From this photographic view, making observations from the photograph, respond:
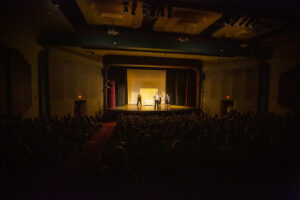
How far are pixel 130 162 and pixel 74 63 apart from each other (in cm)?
940

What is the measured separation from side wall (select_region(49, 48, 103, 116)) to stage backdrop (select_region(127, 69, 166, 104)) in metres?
4.47

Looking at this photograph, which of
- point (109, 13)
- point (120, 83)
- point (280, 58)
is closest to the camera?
point (109, 13)

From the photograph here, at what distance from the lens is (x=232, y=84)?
11.9 metres

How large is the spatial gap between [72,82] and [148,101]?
802cm

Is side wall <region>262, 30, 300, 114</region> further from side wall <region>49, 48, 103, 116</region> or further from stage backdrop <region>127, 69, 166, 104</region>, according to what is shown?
side wall <region>49, 48, 103, 116</region>

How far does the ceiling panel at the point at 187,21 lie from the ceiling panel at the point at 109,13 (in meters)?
1.04

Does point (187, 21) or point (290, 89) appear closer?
point (187, 21)

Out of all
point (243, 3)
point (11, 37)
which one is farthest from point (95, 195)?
point (11, 37)

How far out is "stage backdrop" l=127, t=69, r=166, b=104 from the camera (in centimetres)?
1653

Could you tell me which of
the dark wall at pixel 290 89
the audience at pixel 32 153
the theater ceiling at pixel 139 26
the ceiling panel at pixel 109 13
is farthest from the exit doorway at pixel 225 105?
the audience at pixel 32 153

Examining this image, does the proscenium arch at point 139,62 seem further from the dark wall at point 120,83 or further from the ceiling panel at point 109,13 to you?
the ceiling panel at point 109,13

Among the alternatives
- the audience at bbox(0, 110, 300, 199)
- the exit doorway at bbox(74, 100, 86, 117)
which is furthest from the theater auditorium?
the exit doorway at bbox(74, 100, 86, 117)

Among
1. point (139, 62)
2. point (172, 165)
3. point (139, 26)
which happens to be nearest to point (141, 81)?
point (139, 62)

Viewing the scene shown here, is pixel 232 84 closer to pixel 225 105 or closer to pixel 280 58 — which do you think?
pixel 225 105
